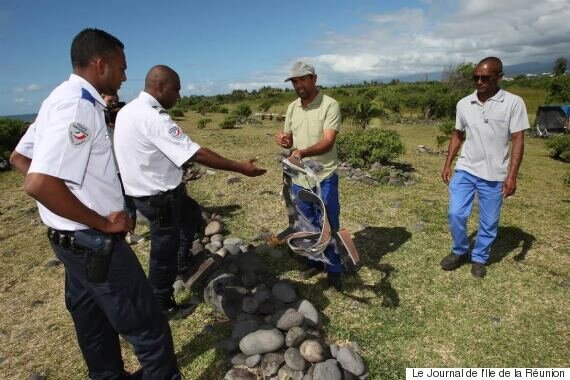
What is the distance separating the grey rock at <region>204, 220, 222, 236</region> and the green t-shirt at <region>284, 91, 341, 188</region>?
8.21 ft

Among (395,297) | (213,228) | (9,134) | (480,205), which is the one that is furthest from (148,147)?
(9,134)

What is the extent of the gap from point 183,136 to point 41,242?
5013 millimetres

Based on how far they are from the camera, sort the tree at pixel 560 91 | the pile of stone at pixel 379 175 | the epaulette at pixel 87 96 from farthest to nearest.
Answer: the tree at pixel 560 91 → the pile of stone at pixel 379 175 → the epaulette at pixel 87 96

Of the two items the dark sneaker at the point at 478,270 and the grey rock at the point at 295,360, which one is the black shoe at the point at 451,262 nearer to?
the dark sneaker at the point at 478,270

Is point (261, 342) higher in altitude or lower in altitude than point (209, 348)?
higher

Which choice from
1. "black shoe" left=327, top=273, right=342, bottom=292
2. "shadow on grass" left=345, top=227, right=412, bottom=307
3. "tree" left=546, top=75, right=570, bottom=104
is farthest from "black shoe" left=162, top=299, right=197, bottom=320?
"tree" left=546, top=75, right=570, bottom=104

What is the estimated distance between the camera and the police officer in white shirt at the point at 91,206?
7.18 ft

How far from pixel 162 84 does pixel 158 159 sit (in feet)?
2.45

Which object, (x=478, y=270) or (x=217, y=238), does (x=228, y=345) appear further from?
(x=478, y=270)

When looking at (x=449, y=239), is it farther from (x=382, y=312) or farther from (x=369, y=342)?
(x=369, y=342)

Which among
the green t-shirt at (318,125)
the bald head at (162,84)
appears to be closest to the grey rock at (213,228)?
the green t-shirt at (318,125)

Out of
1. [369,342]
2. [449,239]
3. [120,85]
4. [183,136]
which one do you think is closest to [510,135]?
[449,239]

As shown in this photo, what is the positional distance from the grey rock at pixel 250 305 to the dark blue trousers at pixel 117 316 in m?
1.22

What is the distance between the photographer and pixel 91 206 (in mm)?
2443
